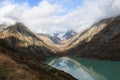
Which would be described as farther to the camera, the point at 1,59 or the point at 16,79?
the point at 1,59

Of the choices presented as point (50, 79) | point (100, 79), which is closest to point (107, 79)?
point (100, 79)

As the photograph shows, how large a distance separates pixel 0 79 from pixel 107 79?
239 feet

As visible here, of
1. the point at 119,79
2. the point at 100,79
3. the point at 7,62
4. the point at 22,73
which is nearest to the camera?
the point at 22,73

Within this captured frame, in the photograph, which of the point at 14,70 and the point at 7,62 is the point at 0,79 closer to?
the point at 14,70

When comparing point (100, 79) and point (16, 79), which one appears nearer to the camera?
point (16, 79)

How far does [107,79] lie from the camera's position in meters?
110

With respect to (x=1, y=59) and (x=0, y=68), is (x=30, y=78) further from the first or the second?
(x=1, y=59)

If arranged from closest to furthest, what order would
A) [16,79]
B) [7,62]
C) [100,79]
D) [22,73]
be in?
[16,79] < [22,73] < [7,62] < [100,79]

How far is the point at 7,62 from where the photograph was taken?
53000 mm

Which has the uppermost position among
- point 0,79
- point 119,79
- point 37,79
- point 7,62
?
point 119,79

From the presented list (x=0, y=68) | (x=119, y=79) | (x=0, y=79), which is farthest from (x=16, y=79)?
(x=119, y=79)

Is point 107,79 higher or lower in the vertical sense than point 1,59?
higher

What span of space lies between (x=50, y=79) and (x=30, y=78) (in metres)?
9.86

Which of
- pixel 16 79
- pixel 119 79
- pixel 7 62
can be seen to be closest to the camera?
pixel 16 79
